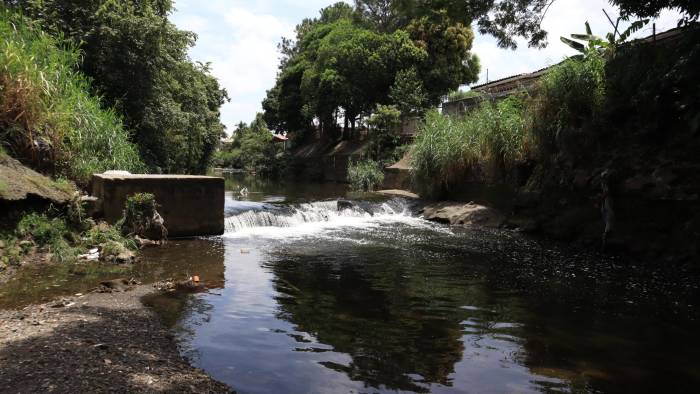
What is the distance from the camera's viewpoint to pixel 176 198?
1134 cm

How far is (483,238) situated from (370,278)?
5.82 m

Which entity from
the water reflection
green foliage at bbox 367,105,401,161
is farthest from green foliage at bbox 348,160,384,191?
the water reflection

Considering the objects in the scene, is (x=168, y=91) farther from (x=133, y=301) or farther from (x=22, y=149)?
(x=133, y=301)

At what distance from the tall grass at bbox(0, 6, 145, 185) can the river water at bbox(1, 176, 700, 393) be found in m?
2.96

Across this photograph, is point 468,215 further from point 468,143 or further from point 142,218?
point 142,218

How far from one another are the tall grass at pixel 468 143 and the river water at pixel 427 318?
17.7 ft

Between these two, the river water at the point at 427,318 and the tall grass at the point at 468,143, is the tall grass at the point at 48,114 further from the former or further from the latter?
the tall grass at the point at 468,143

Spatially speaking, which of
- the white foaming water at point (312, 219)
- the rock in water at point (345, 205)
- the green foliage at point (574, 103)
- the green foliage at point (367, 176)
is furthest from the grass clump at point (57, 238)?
the green foliage at point (367, 176)

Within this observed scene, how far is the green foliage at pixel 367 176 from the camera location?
88.4 feet

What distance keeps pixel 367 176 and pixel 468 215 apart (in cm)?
1160

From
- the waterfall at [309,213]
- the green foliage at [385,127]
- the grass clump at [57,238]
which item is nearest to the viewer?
the grass clump at [57,238]

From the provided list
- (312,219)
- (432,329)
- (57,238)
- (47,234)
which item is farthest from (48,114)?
(432,329)

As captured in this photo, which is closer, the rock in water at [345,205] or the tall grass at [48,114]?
the tall grass at [48,114]

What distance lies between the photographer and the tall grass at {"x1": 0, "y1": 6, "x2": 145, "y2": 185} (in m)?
9.50
